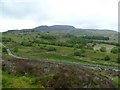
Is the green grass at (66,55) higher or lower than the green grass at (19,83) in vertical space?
lower

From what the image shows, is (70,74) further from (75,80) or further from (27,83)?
(27,83)

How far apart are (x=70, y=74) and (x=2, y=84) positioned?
11150 mm

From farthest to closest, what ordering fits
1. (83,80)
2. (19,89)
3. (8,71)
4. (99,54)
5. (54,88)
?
1. (99,54)
2. (8,71)
3. (83,80)
4. (54,88)
5. (19,89)

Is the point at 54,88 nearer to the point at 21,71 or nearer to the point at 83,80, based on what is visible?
the point at 83,80

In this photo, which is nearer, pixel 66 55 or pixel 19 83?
pixel 19 83

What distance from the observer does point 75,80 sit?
4253cm

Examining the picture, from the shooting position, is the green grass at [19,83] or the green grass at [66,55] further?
the green grass at [66,55]

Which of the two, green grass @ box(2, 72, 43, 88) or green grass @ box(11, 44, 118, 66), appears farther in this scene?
green grass @ box(11, 44, 118, 66)

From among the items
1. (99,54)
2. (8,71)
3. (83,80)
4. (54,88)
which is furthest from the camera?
(99,54)

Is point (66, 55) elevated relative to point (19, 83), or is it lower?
lower

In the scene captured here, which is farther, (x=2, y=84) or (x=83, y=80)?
(x=83, y=80)

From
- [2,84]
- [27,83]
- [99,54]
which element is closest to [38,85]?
[27,83]

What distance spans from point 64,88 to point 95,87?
5213 millimetres

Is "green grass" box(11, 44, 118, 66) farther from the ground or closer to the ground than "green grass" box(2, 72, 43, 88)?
closer to the ground
